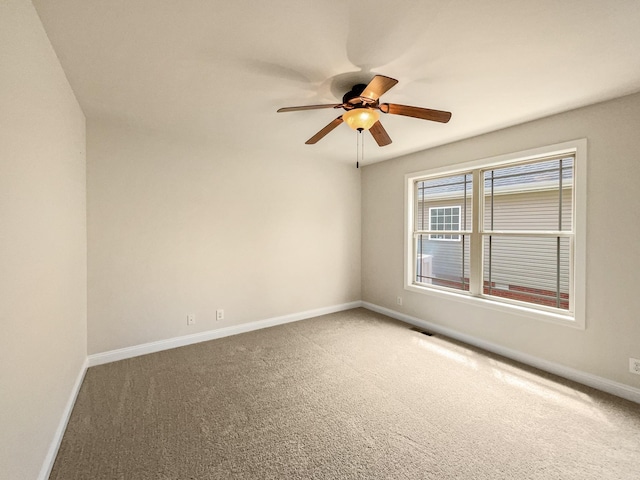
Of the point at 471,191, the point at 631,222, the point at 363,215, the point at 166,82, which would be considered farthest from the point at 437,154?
the point at 166,82

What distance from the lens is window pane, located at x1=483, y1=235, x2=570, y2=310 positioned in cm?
292

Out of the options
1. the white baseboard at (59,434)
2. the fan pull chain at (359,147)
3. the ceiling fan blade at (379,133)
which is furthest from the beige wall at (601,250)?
the white baseboard at (59,434)

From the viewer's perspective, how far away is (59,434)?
188 cm

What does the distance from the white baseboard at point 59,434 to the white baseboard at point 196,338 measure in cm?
37

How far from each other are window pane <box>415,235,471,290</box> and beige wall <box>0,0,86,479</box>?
4.01m

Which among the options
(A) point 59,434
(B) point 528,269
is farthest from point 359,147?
(A) point 59,434

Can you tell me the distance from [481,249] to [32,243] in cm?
403

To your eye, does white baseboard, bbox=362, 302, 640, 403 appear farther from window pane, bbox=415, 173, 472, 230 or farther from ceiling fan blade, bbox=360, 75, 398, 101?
ceiling fan blade, bbox=360, 75, 398, 101

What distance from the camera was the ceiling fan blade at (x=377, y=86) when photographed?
176cm

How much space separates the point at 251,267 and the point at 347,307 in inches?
74.1

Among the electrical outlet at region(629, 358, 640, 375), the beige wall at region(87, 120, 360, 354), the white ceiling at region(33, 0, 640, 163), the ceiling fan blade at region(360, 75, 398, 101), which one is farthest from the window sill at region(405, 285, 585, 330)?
the ceiling fan blade at region(360, 75, 398, 101)

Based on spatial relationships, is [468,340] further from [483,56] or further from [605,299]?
[483,56]

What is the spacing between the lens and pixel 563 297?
9.53 ft

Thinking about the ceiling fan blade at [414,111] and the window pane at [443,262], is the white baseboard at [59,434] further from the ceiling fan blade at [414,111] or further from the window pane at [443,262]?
the window pane at [443,262]
